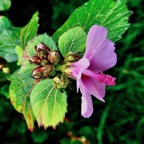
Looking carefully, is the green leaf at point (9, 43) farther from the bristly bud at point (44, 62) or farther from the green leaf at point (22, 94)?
the bristly bud at point (44, 62)

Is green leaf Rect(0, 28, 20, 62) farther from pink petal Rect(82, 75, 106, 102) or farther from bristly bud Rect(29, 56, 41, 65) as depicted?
pink petal Rect(82, 75, 106, 102)

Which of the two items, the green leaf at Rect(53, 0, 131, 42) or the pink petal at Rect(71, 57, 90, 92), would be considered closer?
the pink petal at Rect(71, 57, 90, 92)

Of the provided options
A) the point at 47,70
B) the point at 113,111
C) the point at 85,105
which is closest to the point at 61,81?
the point at 47,70

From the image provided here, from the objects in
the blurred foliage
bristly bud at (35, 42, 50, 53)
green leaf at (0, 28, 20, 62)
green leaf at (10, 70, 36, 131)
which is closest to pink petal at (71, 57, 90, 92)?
bristly bud at (35, 42, 50, 53)

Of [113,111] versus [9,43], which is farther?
[113,111]

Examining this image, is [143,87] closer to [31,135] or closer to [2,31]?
[31,135]

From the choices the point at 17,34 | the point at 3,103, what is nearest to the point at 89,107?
the point at 17,34

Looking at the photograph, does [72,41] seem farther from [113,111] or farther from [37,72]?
[113,111]
